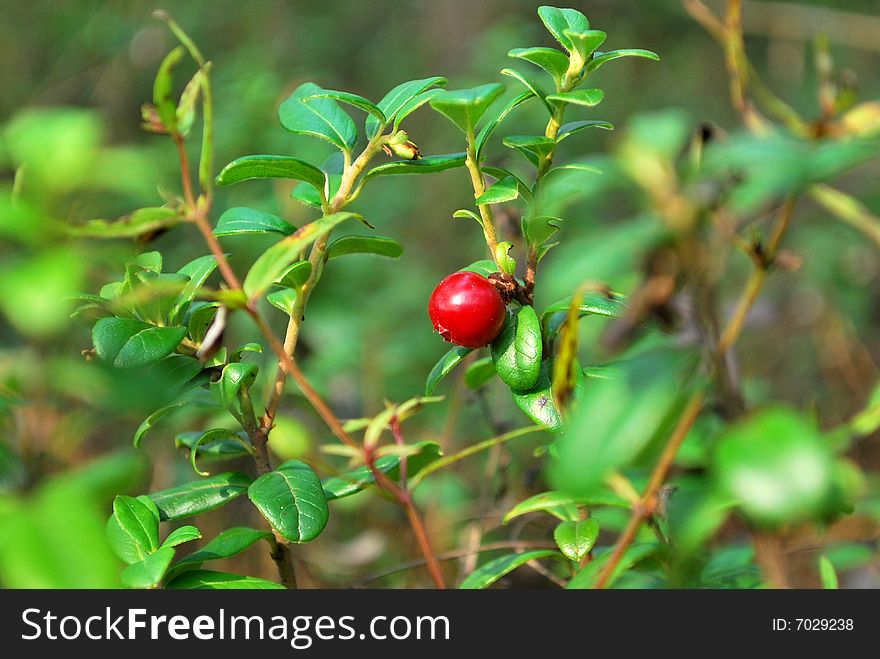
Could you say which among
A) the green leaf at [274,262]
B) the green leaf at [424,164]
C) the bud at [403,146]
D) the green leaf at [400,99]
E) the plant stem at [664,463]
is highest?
the green leaf at [400,99]

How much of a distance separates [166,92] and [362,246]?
405 millimetres

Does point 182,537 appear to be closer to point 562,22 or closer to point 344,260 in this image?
point 562,22

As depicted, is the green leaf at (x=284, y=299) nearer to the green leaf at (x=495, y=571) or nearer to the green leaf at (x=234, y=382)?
Answer: the green leaf at (x=234, y=382)

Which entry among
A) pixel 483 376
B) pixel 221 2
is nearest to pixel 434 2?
pixel 221 2

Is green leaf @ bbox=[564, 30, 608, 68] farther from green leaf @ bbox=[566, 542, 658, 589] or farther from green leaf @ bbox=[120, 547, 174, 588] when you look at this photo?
green leaf @ bbox=[120, 547, 174, 588]

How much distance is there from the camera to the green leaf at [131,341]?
3.19 feet

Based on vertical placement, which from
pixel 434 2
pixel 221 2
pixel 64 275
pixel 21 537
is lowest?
pixel 21 537

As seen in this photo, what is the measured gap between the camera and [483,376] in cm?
131

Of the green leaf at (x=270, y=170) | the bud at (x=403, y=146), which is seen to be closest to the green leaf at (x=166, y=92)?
the green leaf at (x=270, y=170)

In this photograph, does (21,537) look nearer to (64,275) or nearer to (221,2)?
(64,275)

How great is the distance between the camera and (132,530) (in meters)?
1.01

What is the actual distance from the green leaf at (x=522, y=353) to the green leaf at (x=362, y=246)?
0.19m

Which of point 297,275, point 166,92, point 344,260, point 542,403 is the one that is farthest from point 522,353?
point 344,260
